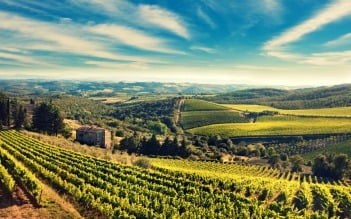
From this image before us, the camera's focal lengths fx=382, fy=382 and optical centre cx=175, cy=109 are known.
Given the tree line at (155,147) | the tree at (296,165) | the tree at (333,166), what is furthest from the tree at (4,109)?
the tree at (333,166)

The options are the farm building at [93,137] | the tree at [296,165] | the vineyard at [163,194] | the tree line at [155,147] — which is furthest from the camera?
the tree line at [155,147]

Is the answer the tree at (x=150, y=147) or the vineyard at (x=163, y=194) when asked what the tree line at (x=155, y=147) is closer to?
the tree at (x=150, y=147)

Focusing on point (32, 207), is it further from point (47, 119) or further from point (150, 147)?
point (150, 147)

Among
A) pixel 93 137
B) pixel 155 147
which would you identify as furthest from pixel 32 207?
pixel 155 147

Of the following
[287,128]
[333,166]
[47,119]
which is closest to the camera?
[333,166]

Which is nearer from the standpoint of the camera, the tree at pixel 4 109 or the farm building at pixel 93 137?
the tree at pixel 4 109

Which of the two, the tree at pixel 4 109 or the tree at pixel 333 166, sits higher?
the tree at pixel 4 109

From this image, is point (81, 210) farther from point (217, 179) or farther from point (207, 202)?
point (217, 179)
